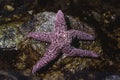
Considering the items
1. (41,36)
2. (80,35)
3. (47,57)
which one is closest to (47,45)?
(41,36)

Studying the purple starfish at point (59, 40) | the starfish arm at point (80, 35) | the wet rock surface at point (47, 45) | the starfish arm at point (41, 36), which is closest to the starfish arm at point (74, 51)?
the purple starfish at point (59, 40)

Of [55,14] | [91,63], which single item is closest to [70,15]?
[55,14]

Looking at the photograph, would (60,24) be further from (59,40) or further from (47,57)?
(47,57)

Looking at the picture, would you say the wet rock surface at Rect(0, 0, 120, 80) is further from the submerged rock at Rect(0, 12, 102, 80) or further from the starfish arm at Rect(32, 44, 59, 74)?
the starfish arm at Rect(32, 44, 59, 74)

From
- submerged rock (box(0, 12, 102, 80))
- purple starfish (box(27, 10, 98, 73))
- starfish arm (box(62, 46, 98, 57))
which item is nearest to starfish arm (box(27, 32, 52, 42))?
purple starfish (box(27, 10, 98, 73))

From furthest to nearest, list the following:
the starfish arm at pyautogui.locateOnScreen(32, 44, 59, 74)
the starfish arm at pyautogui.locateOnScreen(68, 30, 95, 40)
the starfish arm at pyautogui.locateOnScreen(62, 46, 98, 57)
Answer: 1. the starfish arm at pyautogui.locateOnScreen(68, 30, 95, 40)
2. the starfish arm at pyautogui.locateOnScreen(62, 46, 98, 57)
3. the starfish arm at pyautogui.locateOnScreen(32, 44, 59, 74)

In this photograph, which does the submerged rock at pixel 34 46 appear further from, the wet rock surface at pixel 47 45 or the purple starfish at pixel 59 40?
the purple starfish at pixel 59 40

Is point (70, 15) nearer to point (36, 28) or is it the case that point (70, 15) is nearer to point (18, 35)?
point (36, 28)
